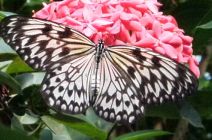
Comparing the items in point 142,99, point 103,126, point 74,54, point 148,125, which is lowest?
point 148,125

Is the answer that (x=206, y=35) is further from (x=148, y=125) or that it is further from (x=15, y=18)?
(x=148, y=125)

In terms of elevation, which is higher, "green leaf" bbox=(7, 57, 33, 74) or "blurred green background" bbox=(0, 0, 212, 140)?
"green leaf" bbox=(7, 57, 33, 74)

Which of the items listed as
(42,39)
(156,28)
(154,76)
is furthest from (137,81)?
(42,39)

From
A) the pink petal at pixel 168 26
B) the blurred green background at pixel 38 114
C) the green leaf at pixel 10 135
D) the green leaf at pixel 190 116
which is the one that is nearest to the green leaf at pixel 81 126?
the blurred green background at pixel 38 114

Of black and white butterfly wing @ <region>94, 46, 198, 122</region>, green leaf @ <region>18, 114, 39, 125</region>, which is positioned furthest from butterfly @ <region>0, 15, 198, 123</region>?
green leaf @ <region>18, 114, 39, 125</region>

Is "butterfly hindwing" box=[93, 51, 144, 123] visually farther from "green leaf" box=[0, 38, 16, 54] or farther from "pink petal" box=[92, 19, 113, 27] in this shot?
"green leaf" box=[0, 38, 16, 54]

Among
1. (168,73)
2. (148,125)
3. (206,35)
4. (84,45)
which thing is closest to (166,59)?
(168,73)
